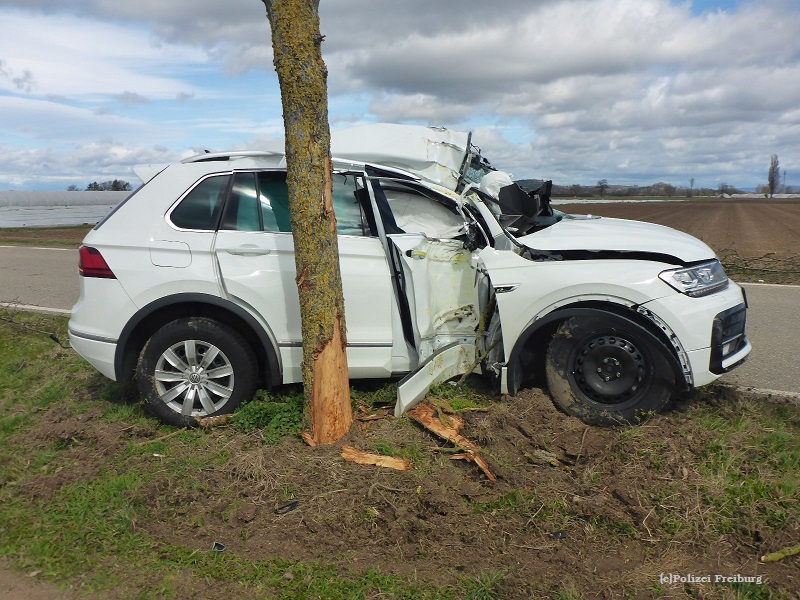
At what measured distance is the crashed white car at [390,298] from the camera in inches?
171

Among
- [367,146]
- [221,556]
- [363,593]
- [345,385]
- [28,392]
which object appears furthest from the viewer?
[28,392]

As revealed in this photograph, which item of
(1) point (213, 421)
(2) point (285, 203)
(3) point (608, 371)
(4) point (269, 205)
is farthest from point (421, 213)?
(1) point (213, 421)

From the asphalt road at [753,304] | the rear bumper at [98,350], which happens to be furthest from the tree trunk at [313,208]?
the asphalt road at [753,304]

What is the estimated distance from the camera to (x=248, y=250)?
4648 millimetres

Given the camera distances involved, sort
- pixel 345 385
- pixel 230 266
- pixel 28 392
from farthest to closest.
A: 1. pixel 28 392
2. pixel 230 266
3. pixel 345 385

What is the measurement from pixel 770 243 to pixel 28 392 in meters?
19.3

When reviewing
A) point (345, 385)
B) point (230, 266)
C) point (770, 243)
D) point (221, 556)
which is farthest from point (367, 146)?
point (770, 243)

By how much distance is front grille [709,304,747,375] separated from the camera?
4219 millimetres

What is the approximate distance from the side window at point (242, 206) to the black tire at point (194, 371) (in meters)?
0.74

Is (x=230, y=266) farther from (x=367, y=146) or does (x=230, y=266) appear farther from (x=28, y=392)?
(x=28, y=392)

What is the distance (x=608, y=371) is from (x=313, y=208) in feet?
7.54

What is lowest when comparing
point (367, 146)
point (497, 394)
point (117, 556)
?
point (117, 556)

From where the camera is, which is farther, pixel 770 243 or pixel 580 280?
pixel 770 243

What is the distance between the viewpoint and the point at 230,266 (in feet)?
15.2
